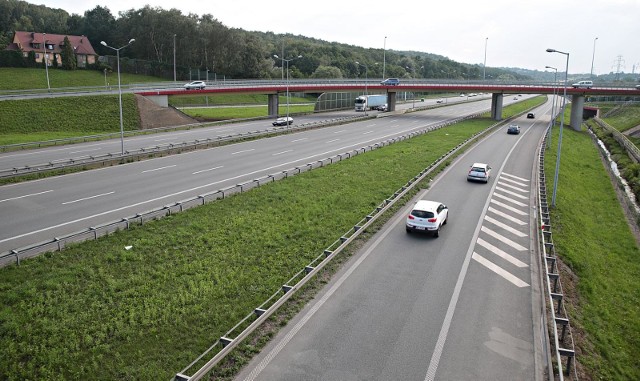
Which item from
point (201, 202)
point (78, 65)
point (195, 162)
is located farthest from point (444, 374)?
point (78, 65)

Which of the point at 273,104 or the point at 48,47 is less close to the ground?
the point at 48,47

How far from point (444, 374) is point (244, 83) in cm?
7218

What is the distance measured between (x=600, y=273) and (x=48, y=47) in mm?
125781

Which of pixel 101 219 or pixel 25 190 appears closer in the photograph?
pixel 101 219

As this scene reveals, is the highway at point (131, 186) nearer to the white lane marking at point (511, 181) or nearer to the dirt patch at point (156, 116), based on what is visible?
the white lane marking at point (511, 181)

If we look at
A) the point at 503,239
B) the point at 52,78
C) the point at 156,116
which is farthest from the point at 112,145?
the point at 52,78

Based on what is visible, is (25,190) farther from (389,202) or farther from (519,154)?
(519,154)

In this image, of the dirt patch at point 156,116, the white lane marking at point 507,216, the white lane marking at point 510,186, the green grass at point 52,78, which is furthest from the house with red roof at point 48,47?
the white lane marking at point 507,216

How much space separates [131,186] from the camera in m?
31.8

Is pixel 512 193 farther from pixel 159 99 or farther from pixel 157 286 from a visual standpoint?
pixel 159 99

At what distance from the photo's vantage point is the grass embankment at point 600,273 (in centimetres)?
1561

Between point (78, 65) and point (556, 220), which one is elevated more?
point (78, 65)

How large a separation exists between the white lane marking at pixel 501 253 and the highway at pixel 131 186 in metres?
17.4

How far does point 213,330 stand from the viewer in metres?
14.8
